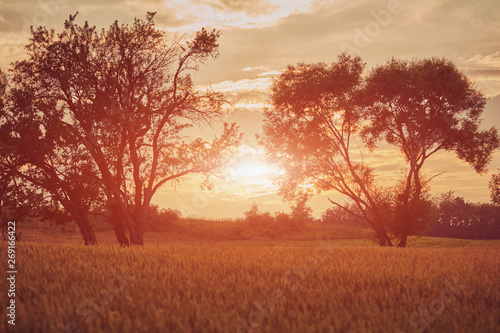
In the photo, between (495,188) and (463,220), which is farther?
(463,220)

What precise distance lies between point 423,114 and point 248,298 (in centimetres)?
2854

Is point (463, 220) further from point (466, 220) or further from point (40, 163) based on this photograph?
point (40, 163)

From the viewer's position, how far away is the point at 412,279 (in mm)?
7750

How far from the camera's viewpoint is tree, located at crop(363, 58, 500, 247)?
30250mm

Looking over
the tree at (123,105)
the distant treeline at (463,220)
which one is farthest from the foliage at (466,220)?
the tree at (123,105)

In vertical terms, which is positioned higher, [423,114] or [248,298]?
[423,114]

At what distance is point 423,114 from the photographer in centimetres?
3045

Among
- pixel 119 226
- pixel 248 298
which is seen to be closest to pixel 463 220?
pixel 119 226

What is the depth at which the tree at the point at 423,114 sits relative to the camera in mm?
30250

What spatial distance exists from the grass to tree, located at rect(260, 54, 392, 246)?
2268 centimetres

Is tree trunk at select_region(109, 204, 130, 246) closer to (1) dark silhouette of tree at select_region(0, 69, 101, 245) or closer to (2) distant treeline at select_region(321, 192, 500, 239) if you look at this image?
(1) dark silhouette of tree at select_region(0, 69, 101, 245)

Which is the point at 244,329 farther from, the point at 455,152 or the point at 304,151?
the point at 455,152

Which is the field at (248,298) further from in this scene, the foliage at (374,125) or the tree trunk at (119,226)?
the foliage at (374,125)

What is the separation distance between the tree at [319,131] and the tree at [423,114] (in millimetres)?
1593
